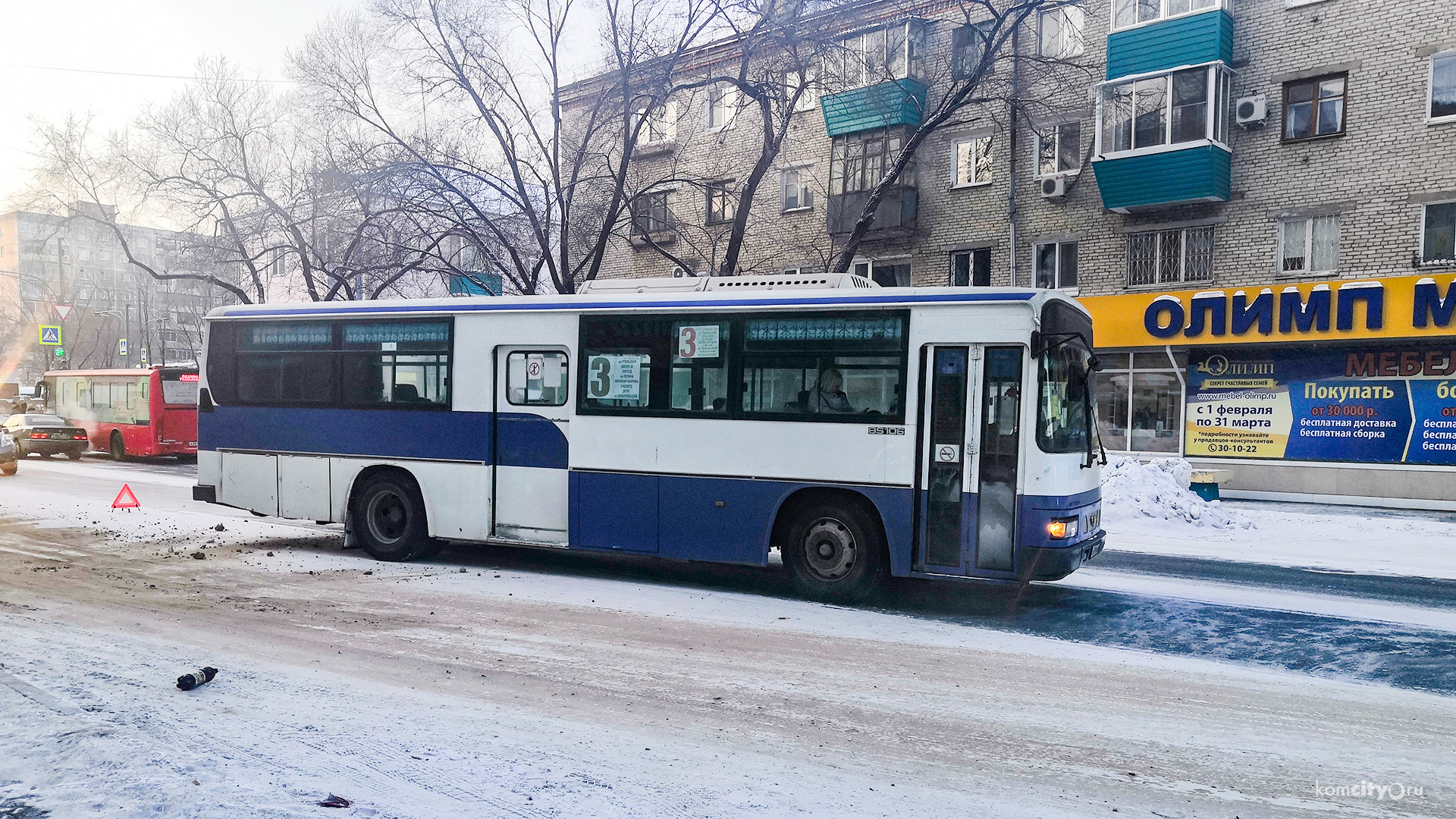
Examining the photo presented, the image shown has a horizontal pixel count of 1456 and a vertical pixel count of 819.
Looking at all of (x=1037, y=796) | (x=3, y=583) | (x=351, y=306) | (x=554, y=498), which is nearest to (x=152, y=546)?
(x=3, y=583)

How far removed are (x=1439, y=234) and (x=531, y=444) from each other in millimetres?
18639

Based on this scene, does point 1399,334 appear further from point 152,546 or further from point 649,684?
point 152,546

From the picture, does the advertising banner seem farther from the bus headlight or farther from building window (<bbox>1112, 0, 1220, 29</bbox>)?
the bus headlight

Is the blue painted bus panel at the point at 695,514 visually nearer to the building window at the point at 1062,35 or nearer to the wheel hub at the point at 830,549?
the wheel hub at the point at 830,549

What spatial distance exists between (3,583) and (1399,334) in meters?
22.3

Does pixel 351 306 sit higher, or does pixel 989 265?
pixel 989 265

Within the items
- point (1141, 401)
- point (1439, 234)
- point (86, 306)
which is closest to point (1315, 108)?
point (1439, 234)

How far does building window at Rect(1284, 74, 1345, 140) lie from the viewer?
20125 millimetres

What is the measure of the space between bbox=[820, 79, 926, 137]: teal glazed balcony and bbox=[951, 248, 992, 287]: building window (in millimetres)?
3844

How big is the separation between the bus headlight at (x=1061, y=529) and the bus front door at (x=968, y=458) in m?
0.31

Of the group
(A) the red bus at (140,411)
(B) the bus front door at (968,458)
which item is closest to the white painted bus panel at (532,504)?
(B) the bus front door at (968,458)

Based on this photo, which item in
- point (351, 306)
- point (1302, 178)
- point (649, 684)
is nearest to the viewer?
point (649, 684)

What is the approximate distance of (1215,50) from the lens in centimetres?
2070

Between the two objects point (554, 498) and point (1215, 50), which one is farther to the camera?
point (1215, 50)
